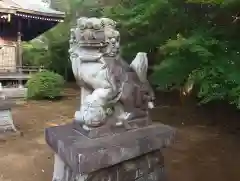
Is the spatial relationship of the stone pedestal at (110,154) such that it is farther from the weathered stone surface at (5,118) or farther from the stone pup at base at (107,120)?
the weathered stone surface at (5,118)

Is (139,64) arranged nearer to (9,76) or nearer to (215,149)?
(215,149)

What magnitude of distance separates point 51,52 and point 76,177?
1248 cm

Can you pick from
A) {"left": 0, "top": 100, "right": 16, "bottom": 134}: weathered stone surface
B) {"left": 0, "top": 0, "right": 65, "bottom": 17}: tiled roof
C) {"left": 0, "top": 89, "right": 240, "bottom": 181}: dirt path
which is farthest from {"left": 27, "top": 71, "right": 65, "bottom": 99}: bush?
{"left": 0, "top": 100, "right": 16, "bottom": 134}: weathered stone surface

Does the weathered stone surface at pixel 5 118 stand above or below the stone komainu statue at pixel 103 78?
below

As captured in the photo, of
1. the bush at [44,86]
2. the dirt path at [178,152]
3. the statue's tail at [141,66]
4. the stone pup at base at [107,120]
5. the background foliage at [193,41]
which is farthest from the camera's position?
the bush at [44,86]

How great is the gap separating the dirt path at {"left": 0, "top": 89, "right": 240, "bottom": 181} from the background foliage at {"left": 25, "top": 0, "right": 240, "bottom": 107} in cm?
107

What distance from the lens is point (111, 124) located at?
8.61 feet

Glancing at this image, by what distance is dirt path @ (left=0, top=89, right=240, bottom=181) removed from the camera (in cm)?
413

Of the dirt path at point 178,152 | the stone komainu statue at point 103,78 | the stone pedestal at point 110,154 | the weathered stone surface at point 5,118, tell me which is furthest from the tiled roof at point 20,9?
the stone pedestal at point 110,154

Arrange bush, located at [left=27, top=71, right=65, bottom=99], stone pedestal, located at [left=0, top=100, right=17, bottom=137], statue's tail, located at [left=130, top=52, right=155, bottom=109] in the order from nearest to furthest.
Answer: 1. statue's tail, located at [left=130, top=52, right=155, bottom=109]
2. stone pedestal, located at [left=0, top=100, right=17, bottom=137]
3. bush, located at [left=27, top=71, right=65, bottom=99]

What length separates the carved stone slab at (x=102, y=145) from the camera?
2.24 m

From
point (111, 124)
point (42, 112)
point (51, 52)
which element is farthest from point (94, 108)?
point (51, 52)

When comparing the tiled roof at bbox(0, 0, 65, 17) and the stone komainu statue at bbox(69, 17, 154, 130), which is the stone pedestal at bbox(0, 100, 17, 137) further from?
the tiled roof at bbox(0, 0, 65, 17)

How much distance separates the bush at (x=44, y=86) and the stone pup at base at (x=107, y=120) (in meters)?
8.02
